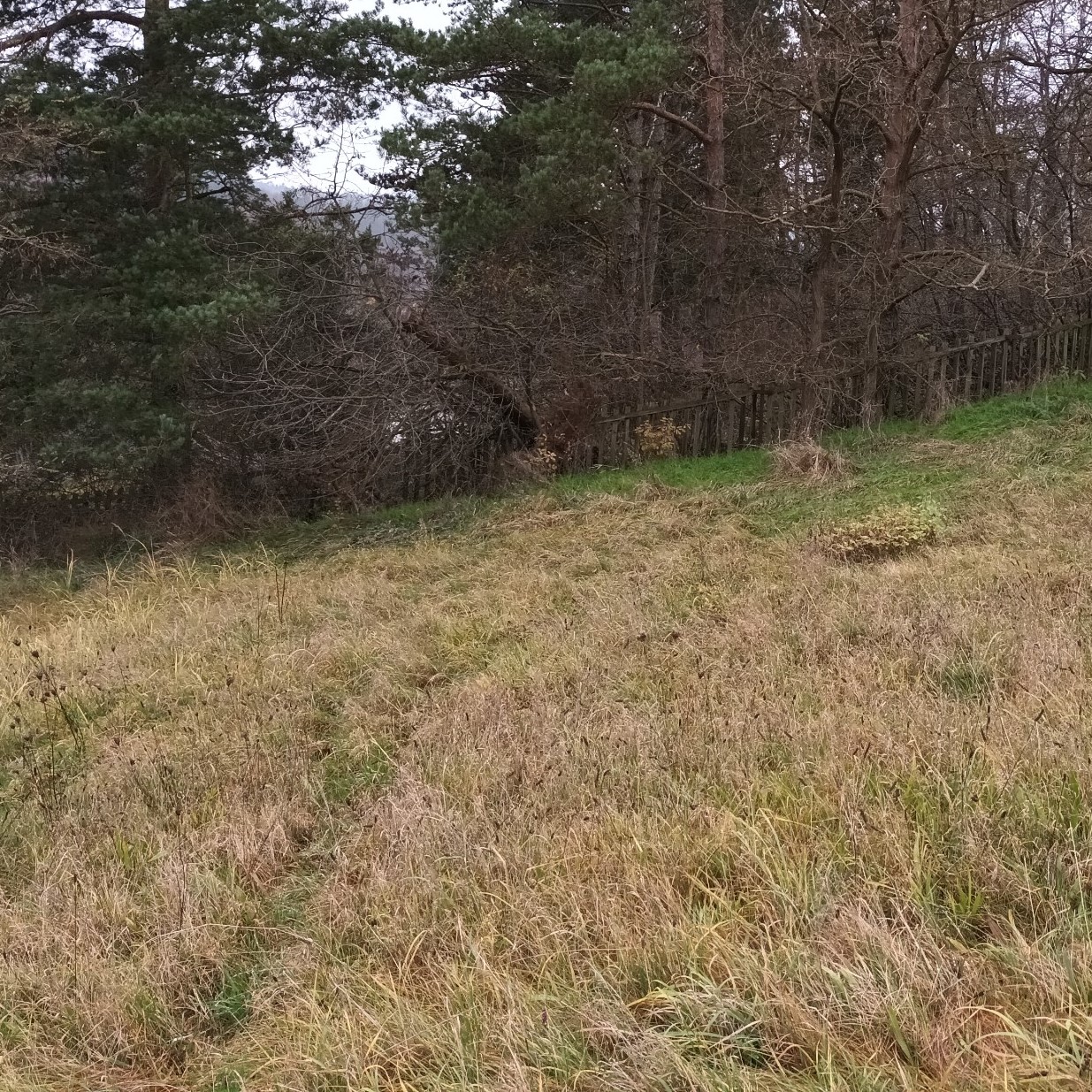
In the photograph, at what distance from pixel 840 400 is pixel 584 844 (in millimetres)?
9688

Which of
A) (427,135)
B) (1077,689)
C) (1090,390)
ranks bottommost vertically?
(1077,689)

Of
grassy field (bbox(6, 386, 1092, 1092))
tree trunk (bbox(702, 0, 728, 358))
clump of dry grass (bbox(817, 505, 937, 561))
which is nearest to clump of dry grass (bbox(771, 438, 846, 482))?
clump of dry grass (bbox(817, 505, 937, 561))

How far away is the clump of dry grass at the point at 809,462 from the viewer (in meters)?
8.69

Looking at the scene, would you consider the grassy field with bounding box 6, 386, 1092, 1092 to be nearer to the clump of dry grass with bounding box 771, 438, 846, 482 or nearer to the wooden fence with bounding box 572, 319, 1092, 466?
the clump of dry grass with bounding box 771, 438, 846, 482

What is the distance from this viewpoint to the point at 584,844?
2512mm

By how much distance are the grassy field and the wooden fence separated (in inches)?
224

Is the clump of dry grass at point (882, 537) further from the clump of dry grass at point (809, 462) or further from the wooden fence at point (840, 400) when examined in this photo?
the wooden fence at point (840, 400)

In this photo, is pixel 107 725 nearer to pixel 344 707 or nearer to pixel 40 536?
pixel 344 707

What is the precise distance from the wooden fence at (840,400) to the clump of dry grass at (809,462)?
1.45 m

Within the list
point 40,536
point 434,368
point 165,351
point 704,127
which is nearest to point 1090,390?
point 704,127

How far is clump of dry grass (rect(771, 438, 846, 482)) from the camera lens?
28.5ft

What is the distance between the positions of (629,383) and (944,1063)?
428 inches

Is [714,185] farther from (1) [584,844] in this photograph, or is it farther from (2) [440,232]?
(1) [584,844]

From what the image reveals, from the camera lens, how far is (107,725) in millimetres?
4406
